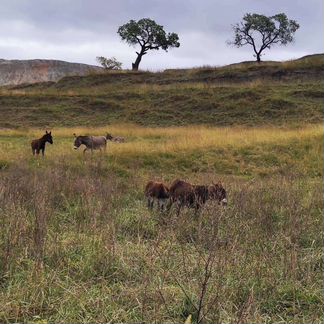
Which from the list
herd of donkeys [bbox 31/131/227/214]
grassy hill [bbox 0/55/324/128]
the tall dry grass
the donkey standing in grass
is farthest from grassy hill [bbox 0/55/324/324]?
grassy hill [bbox 0/55/324/128]

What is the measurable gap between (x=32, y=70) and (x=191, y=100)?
45.1 m

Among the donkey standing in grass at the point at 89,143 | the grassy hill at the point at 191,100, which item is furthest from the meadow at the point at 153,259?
the grassy hill at the point at 191,100

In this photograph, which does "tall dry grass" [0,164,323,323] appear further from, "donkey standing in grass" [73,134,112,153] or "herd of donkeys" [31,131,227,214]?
"donkey standing in grass" [73,134,112,153]

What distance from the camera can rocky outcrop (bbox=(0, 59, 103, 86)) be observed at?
72.6 metres

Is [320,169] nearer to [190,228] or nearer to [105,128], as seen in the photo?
[190,228]

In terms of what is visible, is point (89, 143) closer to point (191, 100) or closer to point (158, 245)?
point (158, 245)

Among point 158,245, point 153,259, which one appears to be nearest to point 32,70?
point 158,245

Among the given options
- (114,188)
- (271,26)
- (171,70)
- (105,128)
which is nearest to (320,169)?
(114,188)

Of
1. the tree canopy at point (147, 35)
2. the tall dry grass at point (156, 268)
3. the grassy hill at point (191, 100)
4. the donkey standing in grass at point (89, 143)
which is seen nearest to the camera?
the tall dry grass at point (156, 268)

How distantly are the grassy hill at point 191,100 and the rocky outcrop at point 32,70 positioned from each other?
86.3ft

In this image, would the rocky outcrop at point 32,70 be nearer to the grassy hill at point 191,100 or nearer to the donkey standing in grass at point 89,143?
the grassy hill at point 191,100

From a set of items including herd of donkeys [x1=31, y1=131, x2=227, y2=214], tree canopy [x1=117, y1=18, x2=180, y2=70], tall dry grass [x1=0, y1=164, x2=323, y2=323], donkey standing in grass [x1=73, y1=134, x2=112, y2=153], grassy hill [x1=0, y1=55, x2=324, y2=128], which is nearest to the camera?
tall dry grass [x1=0, y1=164, x2=323, y2=323]

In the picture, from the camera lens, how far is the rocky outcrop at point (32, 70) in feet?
238

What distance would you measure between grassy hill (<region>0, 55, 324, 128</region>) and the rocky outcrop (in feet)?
86.3
